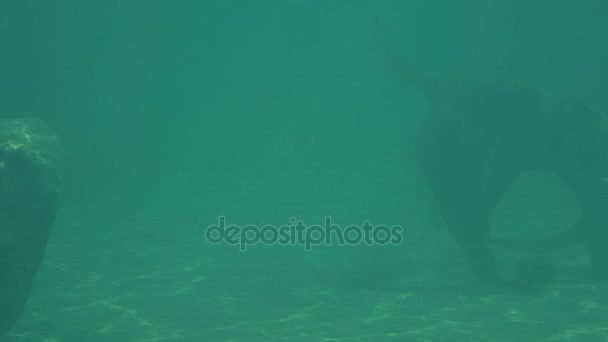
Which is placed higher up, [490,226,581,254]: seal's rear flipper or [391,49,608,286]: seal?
[391,49,608,286]: seal

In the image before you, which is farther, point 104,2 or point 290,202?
point 104,2

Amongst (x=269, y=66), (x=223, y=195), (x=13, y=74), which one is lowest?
(x=223, y=195)

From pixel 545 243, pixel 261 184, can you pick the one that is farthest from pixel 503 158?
pixel 261 184

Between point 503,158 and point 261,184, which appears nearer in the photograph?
point 503,158

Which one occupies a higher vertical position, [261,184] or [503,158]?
[261,184]

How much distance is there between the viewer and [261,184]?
4066 cm

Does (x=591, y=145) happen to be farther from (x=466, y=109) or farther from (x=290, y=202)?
(x=290, y=202)

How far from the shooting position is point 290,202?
31.6 metres

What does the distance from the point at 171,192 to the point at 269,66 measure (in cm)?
6578

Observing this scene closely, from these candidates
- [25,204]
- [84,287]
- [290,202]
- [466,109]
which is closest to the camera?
[25,204]

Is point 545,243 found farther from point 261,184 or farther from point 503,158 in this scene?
point 261,184

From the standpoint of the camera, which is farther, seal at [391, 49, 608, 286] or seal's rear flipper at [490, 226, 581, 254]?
seal's rear flipper at [490, 226, 581, 254]

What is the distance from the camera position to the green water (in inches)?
483

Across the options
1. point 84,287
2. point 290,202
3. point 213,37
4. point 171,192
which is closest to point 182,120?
point 213,37
